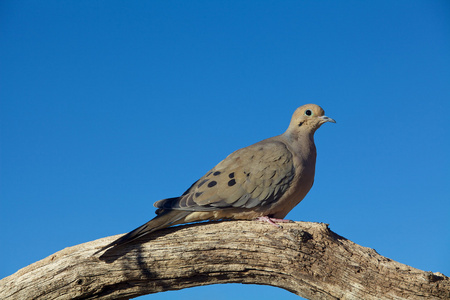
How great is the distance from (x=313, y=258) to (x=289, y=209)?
71 centimetres

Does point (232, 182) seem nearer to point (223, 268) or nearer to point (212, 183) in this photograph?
point (212, 183)

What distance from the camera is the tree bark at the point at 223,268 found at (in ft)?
14.3

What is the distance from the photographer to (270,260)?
450cm

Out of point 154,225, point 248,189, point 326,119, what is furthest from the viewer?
point 326,119

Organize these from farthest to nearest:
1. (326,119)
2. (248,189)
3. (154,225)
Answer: (326,119) < (248,189) < (154,225)

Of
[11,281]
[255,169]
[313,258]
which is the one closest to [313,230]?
[313,258]

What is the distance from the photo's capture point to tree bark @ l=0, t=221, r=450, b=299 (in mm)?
4355

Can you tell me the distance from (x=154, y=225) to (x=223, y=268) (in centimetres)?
85

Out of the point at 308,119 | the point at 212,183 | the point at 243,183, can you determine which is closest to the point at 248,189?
the point at 243,183

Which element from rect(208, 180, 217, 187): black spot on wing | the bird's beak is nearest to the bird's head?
the bird's beak

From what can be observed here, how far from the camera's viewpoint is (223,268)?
178 inches

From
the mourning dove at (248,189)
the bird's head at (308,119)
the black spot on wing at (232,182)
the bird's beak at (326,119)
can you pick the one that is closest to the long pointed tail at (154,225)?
the mourning dove at (248,189)

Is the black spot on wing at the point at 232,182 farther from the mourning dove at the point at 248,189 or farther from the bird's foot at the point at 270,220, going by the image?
the bird's foot at the point at 270,220

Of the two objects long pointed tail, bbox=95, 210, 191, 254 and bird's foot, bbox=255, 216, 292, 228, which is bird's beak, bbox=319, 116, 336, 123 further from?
long pointed tail, bbox=95, 210, 191, 254
